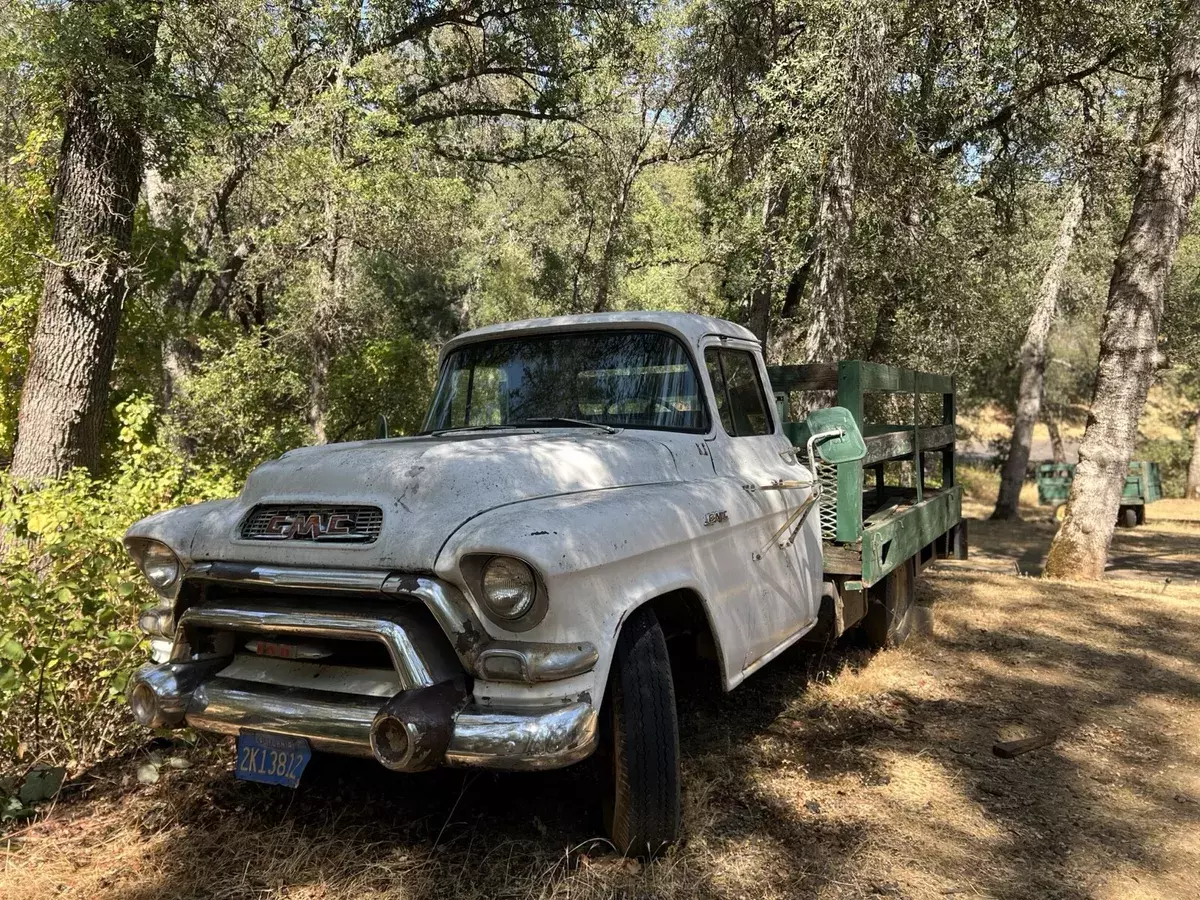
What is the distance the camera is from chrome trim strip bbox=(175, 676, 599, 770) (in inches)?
96.7

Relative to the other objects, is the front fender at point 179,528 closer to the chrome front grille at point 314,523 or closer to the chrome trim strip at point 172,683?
the chrome front grille at point 314,523

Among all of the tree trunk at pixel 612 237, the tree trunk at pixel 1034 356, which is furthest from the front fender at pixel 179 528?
the tree trunk at pixel 1034 356

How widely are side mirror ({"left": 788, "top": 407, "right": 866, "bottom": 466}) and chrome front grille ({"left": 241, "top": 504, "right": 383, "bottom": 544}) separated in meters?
2.29

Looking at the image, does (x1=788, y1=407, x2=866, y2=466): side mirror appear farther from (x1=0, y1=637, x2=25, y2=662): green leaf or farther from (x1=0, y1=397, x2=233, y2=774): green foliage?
(x1=0, y1=637, x2=25, y2=662): green leaf

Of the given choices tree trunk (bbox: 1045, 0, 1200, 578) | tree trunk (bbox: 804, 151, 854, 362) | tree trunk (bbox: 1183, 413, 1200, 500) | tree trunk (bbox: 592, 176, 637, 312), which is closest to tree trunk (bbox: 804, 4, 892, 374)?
tree trunk (bbox: 804, 151, 854, 362)


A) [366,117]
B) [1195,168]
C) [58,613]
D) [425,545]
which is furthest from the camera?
[366,117]

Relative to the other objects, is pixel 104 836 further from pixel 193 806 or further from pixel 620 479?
pixel 620 479

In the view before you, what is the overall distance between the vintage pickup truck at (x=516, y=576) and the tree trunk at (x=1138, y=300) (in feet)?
18.7

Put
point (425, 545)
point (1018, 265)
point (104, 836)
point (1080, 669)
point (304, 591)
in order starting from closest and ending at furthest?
point (425, 545) < point (304, 591) < point (104, 836) < point (1080, 669) < point (1018, 265)

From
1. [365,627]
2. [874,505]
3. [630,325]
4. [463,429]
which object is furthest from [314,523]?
[874,505]

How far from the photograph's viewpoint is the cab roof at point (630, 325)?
4.02m

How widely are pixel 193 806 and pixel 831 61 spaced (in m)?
9.33

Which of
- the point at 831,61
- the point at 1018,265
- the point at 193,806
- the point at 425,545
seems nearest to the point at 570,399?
the point at 425,545

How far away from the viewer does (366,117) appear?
35.9ft
